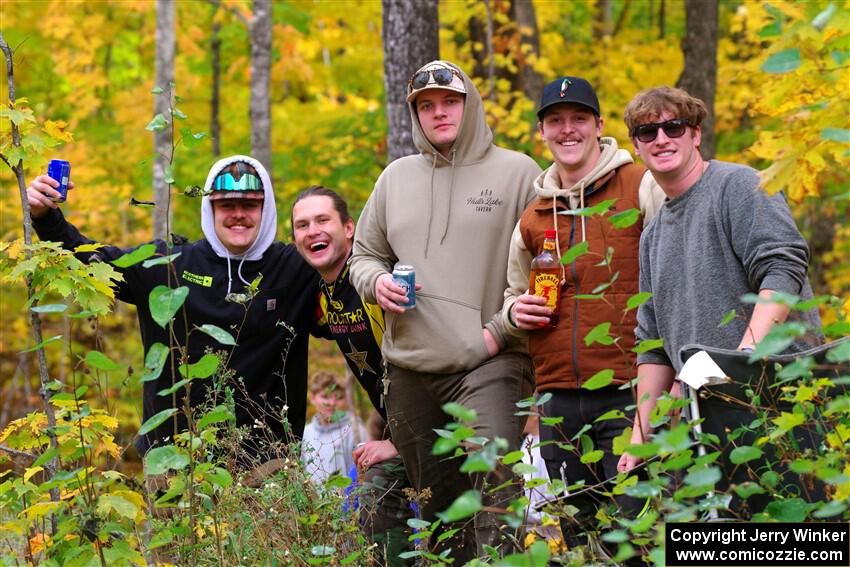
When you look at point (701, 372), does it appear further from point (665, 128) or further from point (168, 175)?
point (168, 175)

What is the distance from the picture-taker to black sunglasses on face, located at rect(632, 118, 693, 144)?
3.76 meters

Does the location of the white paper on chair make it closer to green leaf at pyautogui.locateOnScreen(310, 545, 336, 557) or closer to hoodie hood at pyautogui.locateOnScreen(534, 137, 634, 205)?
hoodie hood at pyautogui.locateOnScreen(534, 137, 634, 205)

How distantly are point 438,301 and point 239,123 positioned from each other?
12.3 m

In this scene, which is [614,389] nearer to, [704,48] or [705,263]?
[705,263]

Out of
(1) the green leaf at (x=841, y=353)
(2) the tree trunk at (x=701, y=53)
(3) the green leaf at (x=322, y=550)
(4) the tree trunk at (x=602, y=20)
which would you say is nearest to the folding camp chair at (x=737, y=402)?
(1) the green leaf at (x=841, y=353)

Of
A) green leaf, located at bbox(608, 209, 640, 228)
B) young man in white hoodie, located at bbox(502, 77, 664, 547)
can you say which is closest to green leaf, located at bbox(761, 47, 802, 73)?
green leaf, located at bbox(608, 209, 640, 228)

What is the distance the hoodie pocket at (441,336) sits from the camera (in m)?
4.49

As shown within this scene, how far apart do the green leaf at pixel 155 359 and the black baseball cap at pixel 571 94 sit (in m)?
2.04

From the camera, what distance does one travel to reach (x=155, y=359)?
3.06 meters

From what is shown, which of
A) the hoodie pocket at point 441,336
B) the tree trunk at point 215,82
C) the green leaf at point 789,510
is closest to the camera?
the green leaf at point 789,510

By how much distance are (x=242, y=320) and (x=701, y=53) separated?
7.98m

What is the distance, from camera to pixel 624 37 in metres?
17.3

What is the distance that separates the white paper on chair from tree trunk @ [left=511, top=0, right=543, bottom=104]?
9793mm

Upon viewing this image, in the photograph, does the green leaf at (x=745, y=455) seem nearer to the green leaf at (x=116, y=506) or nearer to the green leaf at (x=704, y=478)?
the green leaf at (x=704, y=478)
